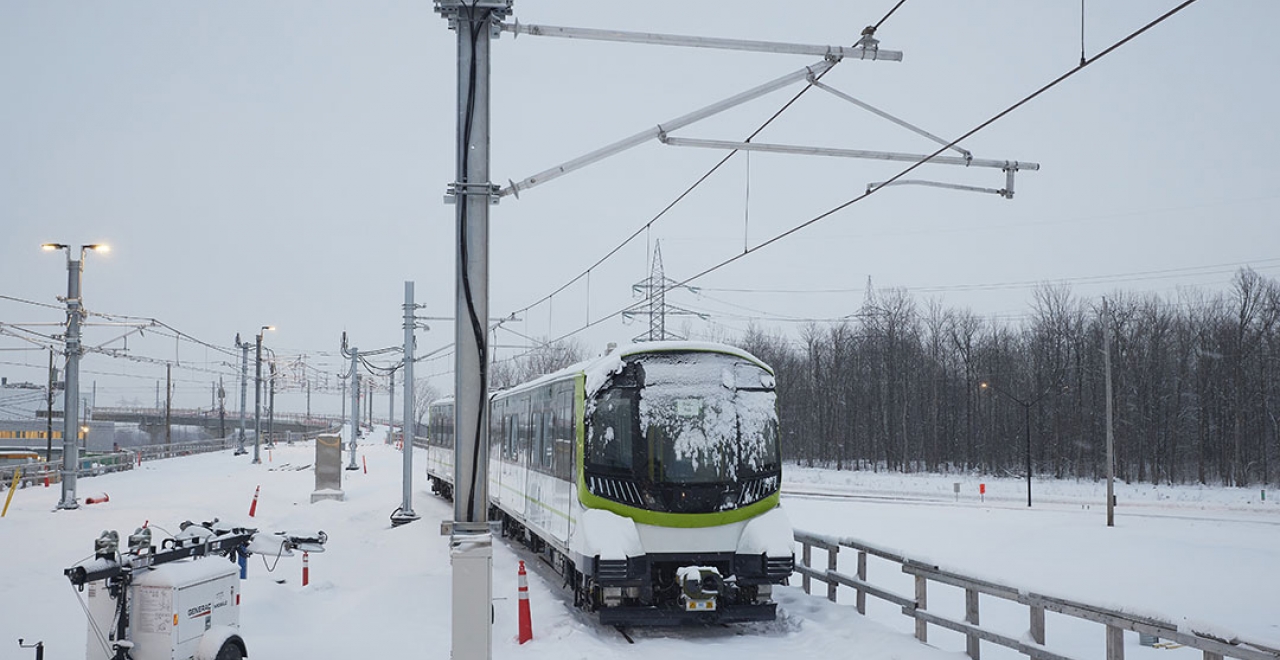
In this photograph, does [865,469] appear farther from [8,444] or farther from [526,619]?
[8,444]

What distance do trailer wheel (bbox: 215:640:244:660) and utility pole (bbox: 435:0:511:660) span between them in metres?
3.12

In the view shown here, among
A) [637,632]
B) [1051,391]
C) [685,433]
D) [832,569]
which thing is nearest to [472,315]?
[685,433]

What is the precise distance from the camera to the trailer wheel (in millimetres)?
9188

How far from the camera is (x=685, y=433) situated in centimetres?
1312

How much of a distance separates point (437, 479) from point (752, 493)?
86.7 ft

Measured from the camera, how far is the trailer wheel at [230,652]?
9188 millimetres

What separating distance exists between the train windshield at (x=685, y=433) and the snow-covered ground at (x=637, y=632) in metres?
1.89

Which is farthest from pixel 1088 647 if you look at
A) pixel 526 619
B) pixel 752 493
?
pixel 526 619

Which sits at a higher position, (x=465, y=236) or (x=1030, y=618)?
(x=465, y=236)

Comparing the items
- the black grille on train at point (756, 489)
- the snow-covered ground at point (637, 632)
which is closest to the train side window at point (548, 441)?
the snow-covered ground at point (637, 632)

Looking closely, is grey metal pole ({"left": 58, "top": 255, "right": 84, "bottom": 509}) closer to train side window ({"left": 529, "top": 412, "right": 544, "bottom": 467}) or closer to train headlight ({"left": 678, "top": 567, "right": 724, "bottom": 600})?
train side window ({"left": 529, "top": 412, "right": 544, "bottom": 467})

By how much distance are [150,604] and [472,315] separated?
4073mm

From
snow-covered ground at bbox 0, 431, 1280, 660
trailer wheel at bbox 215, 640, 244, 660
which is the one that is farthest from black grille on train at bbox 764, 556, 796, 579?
trailer wheel at bbox 215, 640, 244, 660

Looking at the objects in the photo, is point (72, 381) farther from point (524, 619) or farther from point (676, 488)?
point (676, 488)
